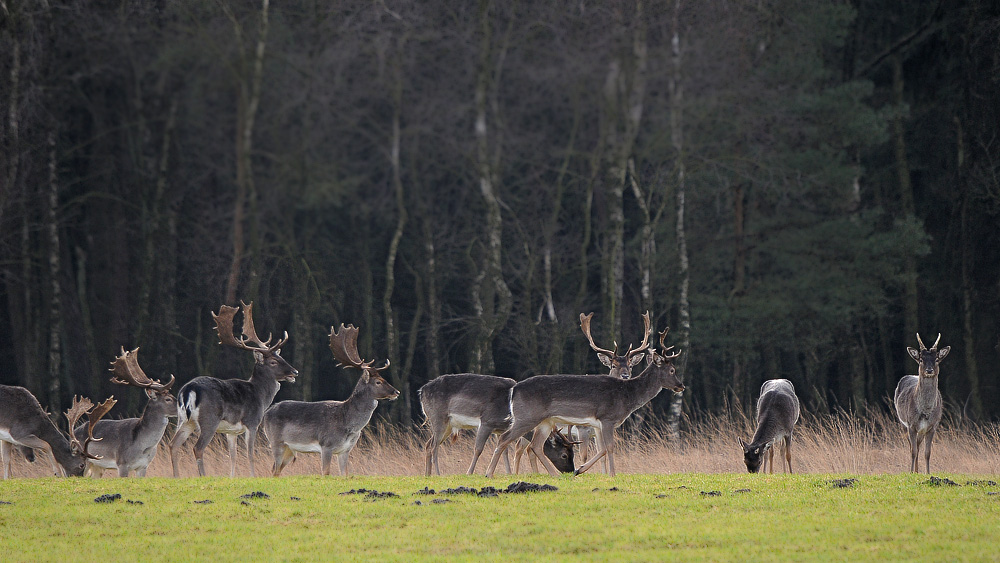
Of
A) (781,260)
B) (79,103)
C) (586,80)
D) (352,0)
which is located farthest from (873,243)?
(79,103)

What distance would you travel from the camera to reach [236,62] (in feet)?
93.9

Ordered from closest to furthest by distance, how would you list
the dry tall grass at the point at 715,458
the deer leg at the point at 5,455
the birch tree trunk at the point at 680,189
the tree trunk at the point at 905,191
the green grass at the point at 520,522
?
the green grass at the point at 520,522
the deer leg at the point at 5,455
the dry tall grass at the point at 715,458
the birch tree trunk at the point at 680,189
the tree trunk at the point at 905,191

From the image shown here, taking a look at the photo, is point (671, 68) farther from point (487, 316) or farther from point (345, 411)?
point (345, 411)

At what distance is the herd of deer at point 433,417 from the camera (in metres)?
12.8

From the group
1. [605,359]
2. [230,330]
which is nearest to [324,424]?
[230,330]

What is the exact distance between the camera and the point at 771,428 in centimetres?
1347

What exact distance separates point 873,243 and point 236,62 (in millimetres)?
15626

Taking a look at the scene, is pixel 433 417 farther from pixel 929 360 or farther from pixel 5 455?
pixel 929 360

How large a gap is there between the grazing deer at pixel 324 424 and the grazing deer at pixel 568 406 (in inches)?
78.9

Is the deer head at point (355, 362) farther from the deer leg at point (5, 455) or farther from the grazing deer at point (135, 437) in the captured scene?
the deer leg at point (5, 455)

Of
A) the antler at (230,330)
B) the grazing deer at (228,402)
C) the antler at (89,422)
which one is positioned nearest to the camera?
the antler at (89,422)

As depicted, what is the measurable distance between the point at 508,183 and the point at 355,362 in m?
18.9

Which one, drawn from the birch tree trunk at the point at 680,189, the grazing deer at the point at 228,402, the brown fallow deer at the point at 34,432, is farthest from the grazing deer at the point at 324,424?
the birch tree trunk at the point at 680,189

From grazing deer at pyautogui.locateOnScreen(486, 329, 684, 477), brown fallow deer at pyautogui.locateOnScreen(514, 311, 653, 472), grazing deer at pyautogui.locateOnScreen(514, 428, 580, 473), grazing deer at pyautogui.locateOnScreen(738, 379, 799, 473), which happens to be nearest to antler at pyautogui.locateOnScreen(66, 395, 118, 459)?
grazing deer at pyautogui.locateOnScreen(486, 329, 684, 477)
